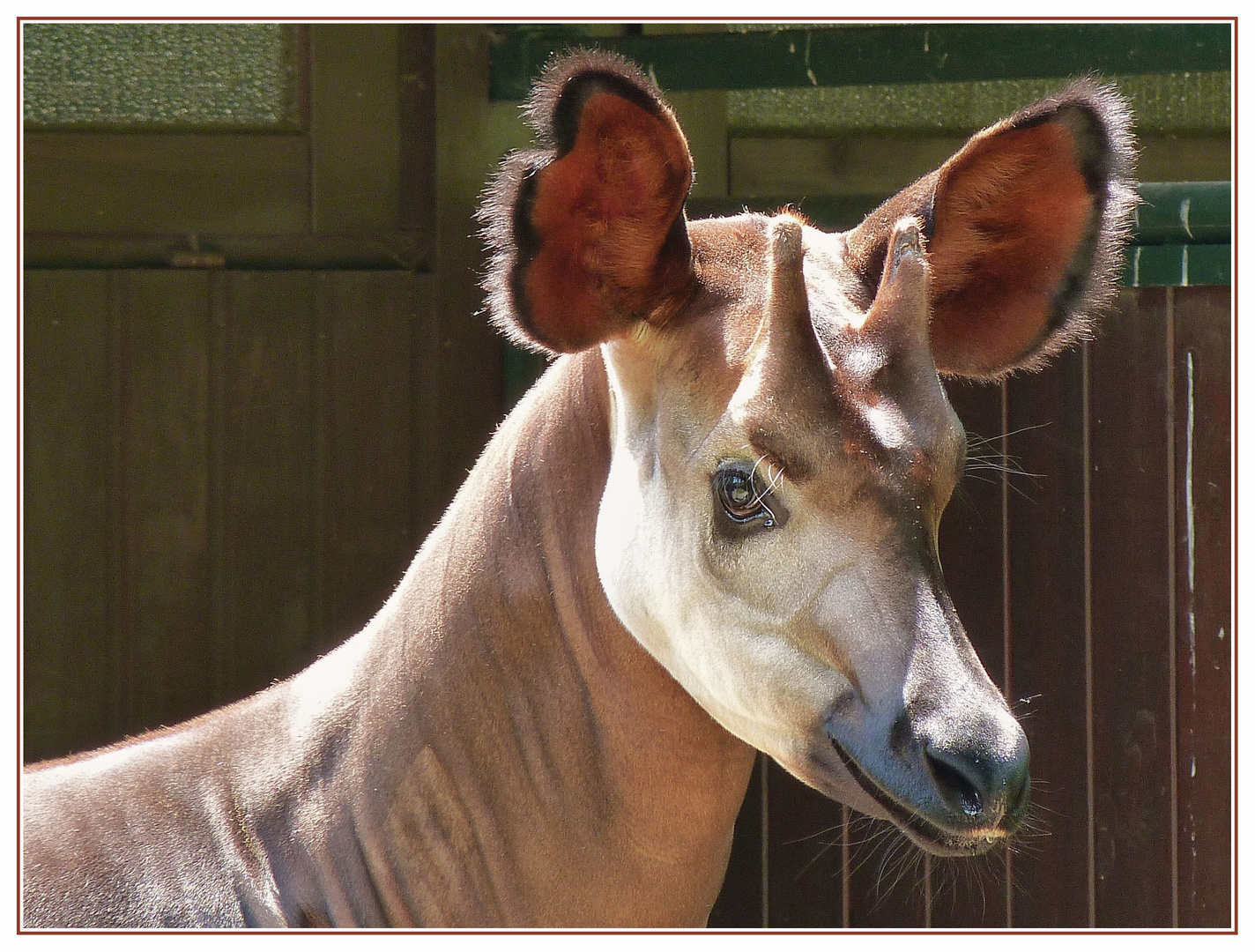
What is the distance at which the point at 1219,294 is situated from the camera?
3207mm

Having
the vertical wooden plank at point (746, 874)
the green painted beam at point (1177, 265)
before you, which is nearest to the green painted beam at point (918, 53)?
the green painted beam at point (1177, 265)

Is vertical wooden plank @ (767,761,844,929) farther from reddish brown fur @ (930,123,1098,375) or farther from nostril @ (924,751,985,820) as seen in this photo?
nostril @ (924,751,985,820)

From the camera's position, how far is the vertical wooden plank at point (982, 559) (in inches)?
130

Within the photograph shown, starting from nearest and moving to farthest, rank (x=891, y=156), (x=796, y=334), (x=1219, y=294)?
(x=796, y=334) → (x=1219, y=294) → (x=891, y=156)

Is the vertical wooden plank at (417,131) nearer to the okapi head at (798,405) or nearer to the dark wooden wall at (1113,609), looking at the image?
the dark wooden wall at (1113,609)

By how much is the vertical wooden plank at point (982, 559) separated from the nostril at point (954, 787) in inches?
60.2

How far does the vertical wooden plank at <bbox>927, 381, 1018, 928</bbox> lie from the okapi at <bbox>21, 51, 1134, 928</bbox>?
81cm

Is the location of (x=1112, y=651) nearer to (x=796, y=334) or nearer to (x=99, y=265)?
(x=796, y=334)

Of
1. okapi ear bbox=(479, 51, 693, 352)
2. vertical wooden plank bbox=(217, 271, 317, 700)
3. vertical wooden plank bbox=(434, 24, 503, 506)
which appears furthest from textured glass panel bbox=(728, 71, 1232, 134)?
okapi ear bbox=(479, 51, 693, 352)

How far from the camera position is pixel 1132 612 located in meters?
3.25

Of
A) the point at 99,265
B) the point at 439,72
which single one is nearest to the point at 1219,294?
the point at 439,72

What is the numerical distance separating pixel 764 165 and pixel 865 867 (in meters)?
2.46

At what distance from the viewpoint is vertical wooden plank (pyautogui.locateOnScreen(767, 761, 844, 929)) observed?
11.2 ft

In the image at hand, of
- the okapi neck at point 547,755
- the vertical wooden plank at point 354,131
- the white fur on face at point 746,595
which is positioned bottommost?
the okapi neck at point 547,755
